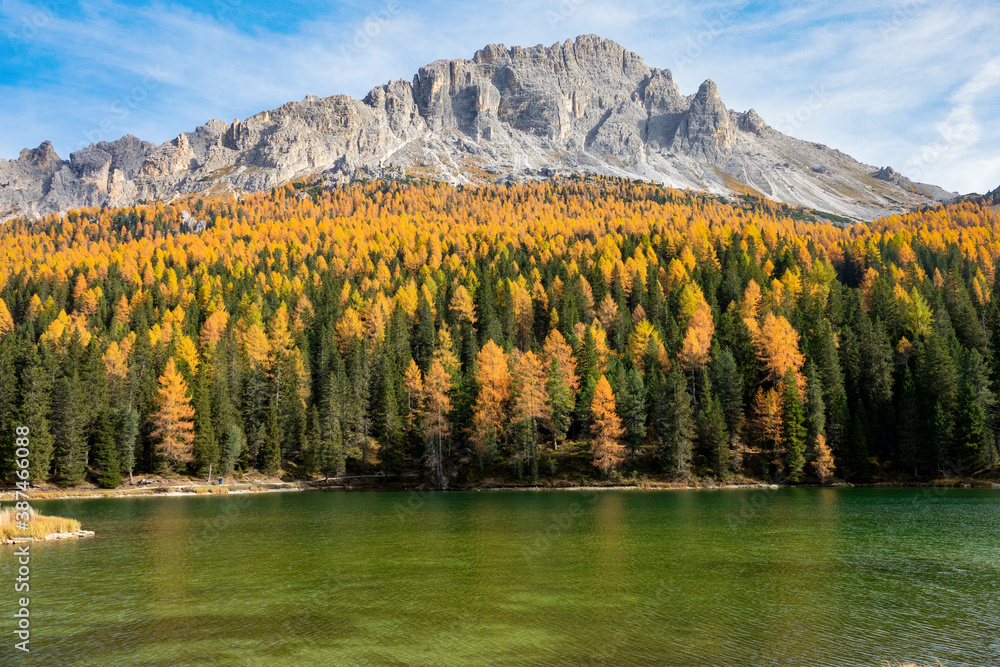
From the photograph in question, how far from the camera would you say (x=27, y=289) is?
12731 centimetres

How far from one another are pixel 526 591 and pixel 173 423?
71311mm

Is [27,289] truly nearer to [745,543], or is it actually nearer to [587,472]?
[587,472]

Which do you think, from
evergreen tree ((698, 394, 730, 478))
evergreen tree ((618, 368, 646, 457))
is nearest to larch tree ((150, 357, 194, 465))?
evergreen tree ((618, 368, 646, 457))

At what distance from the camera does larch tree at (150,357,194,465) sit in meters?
79.7

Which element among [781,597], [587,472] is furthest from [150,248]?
[781,597]

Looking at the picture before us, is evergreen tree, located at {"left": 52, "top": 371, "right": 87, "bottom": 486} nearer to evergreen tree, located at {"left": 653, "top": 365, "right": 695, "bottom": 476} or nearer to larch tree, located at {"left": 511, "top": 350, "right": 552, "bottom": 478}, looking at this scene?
larch tree, located at {"left": 511, "top": 350, "right": 552, "bottom": 478}

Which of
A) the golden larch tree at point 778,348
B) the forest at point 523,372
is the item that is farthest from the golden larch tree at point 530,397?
the golden larch tree at point 778,348

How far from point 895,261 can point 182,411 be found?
13869 cm

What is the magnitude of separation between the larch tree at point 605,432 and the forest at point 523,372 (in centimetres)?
35

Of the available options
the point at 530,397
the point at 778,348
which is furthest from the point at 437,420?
the point at 778,348

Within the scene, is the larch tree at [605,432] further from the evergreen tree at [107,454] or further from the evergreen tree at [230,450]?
the evergreen tree at [107,454]

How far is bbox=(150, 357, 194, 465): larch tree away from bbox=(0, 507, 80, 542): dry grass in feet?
137

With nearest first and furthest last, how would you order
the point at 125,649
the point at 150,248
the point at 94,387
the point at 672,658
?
the point at 672,658 < the point at 125,649 < the point at 94,387 < the point at 150,248

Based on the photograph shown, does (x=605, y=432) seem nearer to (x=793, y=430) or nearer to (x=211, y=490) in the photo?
(x=793, y=430)
